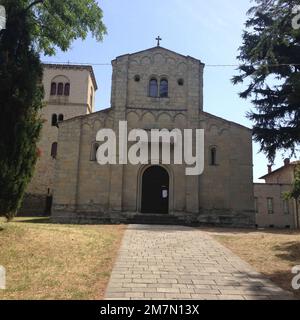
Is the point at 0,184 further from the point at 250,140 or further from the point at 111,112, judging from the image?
the point at 250,140

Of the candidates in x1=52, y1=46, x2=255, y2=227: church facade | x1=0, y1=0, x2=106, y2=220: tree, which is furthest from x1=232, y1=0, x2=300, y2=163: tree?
x1=0, y1=0, x2=106, y2=220: tree

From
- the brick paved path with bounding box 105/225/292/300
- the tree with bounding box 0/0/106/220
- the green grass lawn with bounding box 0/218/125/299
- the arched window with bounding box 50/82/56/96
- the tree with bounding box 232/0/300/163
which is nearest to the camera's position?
the brick paved path with bounding box 105/225/292/300

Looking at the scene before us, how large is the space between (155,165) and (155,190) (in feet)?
5.26

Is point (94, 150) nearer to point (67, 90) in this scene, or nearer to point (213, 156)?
point (213, 156)

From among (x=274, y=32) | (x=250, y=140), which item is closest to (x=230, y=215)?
(x=250, y=140)

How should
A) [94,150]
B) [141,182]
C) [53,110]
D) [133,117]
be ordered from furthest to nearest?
[53,110] < [133,117] < [94,150] < [141,182]

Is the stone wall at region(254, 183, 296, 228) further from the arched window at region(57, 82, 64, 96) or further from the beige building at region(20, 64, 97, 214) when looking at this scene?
the arched window at region(57, 82, 64, 96)

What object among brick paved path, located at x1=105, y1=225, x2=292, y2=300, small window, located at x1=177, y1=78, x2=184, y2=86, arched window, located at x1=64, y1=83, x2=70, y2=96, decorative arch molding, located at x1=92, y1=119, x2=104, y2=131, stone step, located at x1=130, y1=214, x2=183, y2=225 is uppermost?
arched window, located at x1=64, y1=83, x2=70, y2=96

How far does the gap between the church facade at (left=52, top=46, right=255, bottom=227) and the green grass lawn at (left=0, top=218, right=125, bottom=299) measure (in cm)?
841

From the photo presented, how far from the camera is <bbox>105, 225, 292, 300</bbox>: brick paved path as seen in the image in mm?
6336

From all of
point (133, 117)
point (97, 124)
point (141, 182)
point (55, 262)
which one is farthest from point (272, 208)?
point (55, 262)

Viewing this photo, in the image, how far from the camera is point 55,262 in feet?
28.7

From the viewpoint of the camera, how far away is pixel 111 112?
22969 mm
